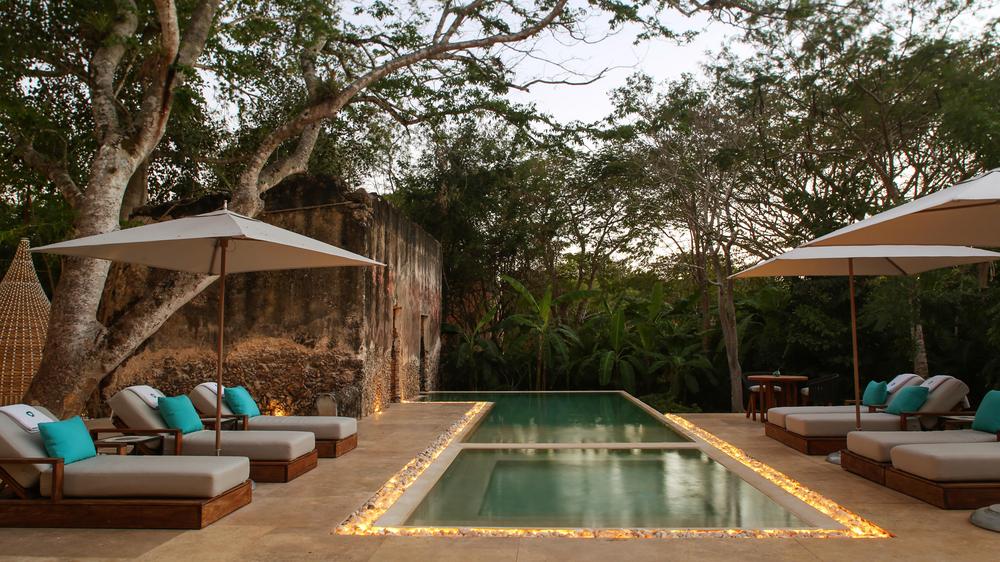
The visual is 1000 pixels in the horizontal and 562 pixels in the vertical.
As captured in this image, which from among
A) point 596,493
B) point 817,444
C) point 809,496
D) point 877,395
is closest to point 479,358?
point 877,395

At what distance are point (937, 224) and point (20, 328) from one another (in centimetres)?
1108

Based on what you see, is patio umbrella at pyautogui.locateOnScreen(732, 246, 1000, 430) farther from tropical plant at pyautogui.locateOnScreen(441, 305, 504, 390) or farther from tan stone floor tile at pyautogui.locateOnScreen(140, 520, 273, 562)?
tropical plant at pyautogui.locateOnScreen(441, 305, 504, 390)

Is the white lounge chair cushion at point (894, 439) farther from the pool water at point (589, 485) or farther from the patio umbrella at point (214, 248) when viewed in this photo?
the patio umbrella at point (214, 248)

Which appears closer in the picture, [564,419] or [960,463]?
[960,463]

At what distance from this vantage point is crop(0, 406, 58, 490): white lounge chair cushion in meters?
4.58

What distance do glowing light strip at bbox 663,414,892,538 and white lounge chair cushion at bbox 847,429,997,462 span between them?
65 centimetres

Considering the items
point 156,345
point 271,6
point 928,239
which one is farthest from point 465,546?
point 271,6

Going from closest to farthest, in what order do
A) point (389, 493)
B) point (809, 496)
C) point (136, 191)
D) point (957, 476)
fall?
1. point (957, 476)
2. point (809, 496)
3. point (389, 493)
4. point (136, 191)

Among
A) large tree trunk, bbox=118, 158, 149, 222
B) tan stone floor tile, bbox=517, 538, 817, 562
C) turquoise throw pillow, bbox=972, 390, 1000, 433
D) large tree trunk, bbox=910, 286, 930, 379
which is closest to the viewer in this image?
tan stone floor tile, bbox=517, 538, 817, 562

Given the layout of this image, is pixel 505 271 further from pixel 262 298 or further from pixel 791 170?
pixel 262 298

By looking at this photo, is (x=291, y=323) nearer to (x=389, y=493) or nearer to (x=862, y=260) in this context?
(x=389, y=493)

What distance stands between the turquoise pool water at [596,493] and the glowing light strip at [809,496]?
0.27 meters

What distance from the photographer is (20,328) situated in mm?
10062

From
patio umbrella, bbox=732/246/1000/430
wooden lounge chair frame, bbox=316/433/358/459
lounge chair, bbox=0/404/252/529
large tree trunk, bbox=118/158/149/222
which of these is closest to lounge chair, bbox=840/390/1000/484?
patio umbrella, bbox=732/246/1000/430
